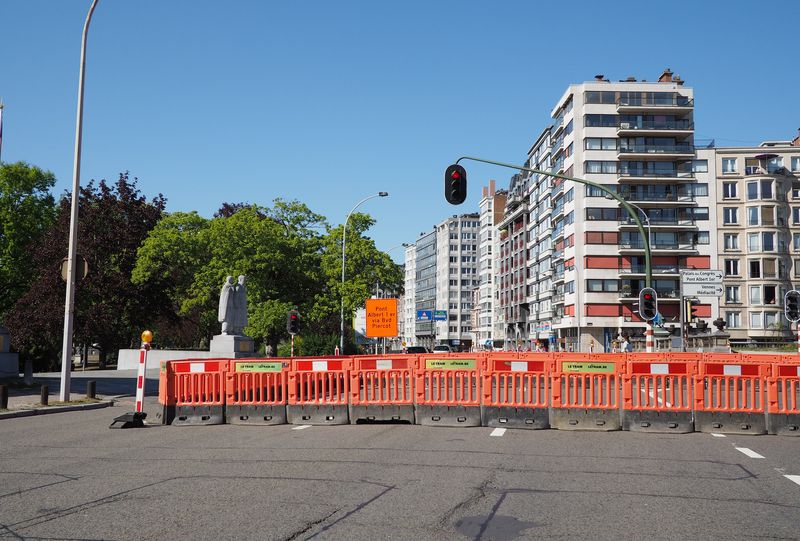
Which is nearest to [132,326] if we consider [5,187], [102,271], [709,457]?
[102,271]

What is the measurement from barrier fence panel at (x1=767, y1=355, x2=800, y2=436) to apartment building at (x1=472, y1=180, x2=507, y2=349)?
4148 inches

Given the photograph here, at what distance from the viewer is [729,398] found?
13.0 meters

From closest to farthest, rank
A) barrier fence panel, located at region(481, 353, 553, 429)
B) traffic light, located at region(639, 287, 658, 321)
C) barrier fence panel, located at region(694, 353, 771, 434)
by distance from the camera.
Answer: barrier fence panel, located at region(694, 353, 771, 434) → barrier fence panel, located at region(481, 353, 553, 429) → traffic light, located at region(639, 287, 658, 321)

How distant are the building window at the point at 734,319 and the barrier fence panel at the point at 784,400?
7134cm

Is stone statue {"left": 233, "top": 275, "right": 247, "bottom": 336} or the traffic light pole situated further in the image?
stone statue {"left": 233, "top": 275, "right": 247, "bottom": 336}

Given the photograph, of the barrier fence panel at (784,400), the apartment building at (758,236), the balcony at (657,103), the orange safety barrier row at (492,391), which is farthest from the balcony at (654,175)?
the barrier fence panel at (784,400)

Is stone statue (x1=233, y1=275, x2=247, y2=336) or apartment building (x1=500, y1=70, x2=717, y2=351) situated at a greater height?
apartment building (x1=500, y1=70, x2=717, y2=351)

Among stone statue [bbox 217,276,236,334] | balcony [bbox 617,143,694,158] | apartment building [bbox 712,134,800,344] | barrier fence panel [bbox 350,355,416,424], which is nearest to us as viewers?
barrier fence panel [bbox 350,355,416,424]

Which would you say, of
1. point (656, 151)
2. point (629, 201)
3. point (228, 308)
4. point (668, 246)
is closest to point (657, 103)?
point (656, 151)

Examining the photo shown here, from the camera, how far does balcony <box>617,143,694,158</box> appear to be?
79.9 m

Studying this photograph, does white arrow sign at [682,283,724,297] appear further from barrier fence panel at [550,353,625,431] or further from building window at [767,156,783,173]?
building window at [767,156,783,173]

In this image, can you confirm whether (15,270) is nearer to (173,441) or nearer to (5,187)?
(5,187)

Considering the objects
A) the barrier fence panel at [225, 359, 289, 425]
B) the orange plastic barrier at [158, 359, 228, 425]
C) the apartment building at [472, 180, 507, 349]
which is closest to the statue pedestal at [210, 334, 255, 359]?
the orange plastic barrier at [158, 359, 228, 425]

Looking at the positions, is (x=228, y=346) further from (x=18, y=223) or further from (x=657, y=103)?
(x=657, y=103)
